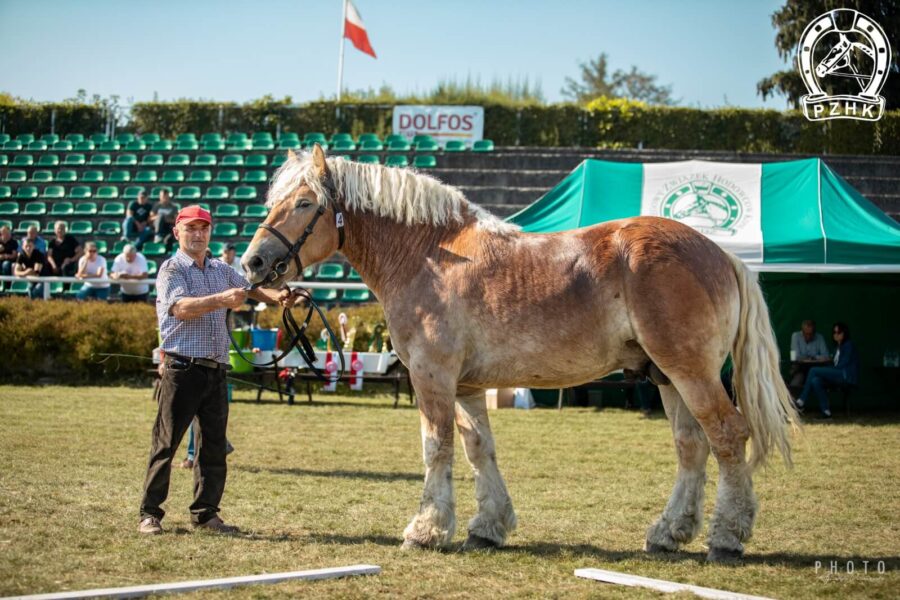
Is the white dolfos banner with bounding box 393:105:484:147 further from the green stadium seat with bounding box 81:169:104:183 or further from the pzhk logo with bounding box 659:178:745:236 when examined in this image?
the pzhk logo with bounding box 659:178:745:236

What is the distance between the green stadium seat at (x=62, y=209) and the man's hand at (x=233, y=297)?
20.8m

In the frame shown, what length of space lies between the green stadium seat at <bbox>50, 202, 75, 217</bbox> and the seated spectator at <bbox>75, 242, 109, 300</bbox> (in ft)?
23.5

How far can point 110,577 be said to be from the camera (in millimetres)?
4898

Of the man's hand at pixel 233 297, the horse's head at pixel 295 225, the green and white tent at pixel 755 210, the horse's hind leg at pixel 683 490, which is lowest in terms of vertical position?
the horse's hind leg at pixel 683 490

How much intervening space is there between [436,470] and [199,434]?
5.76 ft

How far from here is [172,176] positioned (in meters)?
25.5

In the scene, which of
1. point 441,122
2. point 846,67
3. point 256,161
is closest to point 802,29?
point 846,67

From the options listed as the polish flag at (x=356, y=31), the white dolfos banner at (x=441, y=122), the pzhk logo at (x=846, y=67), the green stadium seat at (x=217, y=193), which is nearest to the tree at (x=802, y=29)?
the pzhk logo at (x=846, y=67)

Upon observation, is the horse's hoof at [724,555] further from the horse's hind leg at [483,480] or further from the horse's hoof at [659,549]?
the horse's hind leg at [483,480]

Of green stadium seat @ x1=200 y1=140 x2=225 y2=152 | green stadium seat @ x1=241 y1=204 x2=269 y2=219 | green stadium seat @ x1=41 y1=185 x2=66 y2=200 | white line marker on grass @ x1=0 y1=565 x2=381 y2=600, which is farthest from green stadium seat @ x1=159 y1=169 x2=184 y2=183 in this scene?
white line marker on grass @ x1=0 y1=565 x2=381 y2=600

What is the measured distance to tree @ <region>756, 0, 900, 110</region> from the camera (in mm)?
28312

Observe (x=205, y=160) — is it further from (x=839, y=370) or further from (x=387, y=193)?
(x=387, y=193)

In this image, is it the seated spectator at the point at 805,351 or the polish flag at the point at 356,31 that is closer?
the seated spectator at the point at 805,351

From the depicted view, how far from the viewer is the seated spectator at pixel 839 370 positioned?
555 inches
